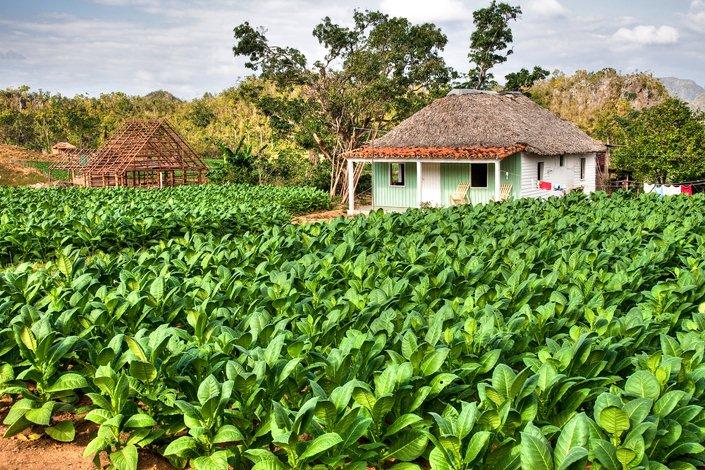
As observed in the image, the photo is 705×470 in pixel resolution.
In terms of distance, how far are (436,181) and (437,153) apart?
221 centimetres

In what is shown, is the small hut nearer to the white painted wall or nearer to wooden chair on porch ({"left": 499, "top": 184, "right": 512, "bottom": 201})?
wooden chair on porch ({"left": 499, "top": 184, "right": 512, "bottom": 201})

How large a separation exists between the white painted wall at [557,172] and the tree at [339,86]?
8.45 m

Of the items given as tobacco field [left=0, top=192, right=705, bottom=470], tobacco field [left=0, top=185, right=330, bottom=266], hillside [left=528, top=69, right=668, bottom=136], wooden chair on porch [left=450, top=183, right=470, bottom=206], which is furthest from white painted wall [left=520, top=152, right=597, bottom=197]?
hillside [left=528, top=69, right=668, bottom=136]

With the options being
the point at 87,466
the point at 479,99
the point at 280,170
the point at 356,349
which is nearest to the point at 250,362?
the point at 356,349

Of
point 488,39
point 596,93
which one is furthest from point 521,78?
point 596,93

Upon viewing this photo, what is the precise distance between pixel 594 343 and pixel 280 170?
32035 millimetres

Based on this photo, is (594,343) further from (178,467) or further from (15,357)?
(15,357)

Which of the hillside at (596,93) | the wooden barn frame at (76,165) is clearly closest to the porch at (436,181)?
the wooden barn frame at (76,165)

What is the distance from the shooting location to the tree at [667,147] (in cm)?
2719

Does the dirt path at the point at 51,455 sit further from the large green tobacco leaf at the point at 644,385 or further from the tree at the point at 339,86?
the tree at the point at 339,86

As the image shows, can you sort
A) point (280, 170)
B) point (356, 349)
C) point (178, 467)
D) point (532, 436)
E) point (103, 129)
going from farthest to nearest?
point (103, 129) → point (280, 170) → point (356, 349) → point (178, 467) → point (532, 436)

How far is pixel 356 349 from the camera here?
401cm

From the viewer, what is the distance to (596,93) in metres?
63.1

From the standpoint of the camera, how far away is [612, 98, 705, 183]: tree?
27.2 metres
